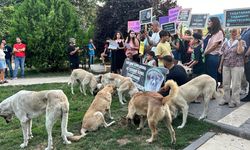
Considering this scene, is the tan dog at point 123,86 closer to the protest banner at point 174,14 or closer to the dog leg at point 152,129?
the dog leg at point 152,129

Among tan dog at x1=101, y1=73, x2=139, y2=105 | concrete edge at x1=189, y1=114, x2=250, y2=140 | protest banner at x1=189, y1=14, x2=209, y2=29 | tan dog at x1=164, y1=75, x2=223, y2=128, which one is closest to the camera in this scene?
concrete edge at x1=189, y1=114, x2=250, y2=140

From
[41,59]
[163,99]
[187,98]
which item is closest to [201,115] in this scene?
[187,98]

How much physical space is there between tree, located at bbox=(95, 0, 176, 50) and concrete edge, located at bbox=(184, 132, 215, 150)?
50.4ft

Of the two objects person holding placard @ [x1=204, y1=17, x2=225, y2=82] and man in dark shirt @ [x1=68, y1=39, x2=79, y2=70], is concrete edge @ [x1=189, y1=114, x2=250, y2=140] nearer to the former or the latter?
person holding placard @ [x1=204, y1=17, x2=225, y2=82]

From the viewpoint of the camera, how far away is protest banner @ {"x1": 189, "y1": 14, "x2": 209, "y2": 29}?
1159 centimetres

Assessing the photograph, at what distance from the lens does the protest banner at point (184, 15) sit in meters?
12.4

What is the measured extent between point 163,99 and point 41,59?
1330cm

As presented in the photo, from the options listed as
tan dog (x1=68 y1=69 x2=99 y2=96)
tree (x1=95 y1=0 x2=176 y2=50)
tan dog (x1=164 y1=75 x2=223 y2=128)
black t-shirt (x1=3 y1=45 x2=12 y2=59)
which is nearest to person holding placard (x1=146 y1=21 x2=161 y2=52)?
tan dog (x1=68 y1=69 x2=99 y2=96)

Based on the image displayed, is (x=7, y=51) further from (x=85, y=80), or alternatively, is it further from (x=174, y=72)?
(x=174, y=72)

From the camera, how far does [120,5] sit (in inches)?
850

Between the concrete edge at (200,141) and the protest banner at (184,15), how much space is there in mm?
6717

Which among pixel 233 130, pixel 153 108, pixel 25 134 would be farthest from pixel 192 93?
pixel 25 134

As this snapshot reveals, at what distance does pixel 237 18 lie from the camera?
8148mm

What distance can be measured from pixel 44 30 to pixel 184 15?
28.5 feet
